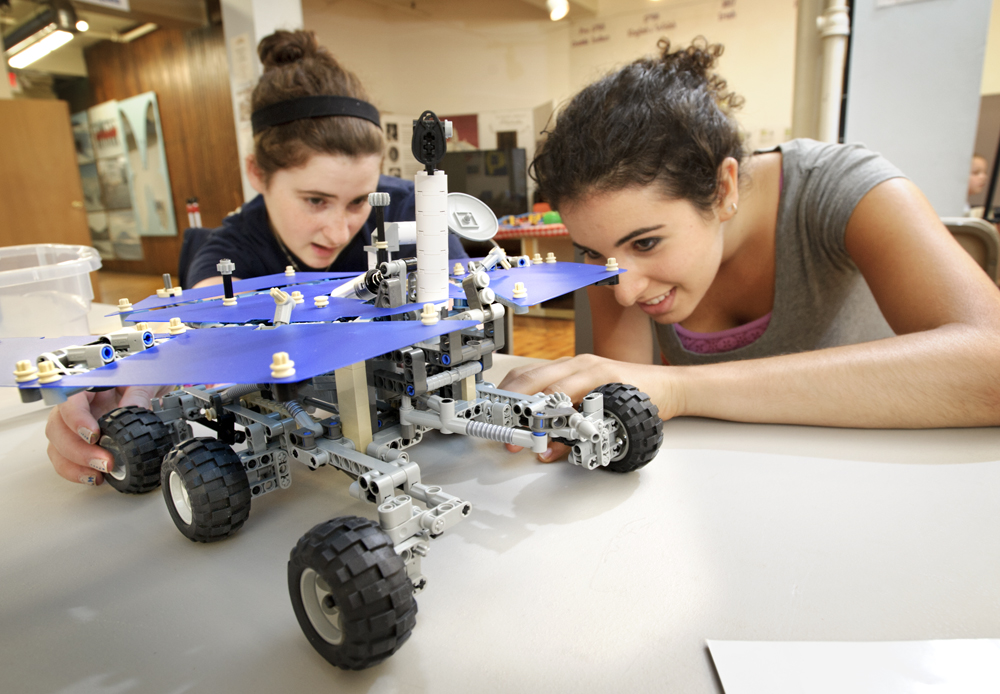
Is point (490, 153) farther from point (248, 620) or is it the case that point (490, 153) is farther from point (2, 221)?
point (248, 620)

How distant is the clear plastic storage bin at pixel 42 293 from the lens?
108 centimetres

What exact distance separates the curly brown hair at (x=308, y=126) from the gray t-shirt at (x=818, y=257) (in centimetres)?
92

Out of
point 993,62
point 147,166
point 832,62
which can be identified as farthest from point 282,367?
point 147,166

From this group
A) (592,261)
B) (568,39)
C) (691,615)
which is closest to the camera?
(691,615)

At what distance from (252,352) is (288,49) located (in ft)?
3.94

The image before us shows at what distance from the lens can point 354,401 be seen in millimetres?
572

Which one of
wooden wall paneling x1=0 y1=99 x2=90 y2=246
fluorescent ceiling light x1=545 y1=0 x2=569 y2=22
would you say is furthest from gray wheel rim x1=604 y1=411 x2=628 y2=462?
wooden wall paneling x1=0 y1=99 x2=90 y2=246

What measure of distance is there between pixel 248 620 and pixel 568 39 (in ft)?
16.5

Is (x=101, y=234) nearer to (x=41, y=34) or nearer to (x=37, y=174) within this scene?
(x=41, y=34)

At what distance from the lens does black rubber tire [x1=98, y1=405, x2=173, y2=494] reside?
0.66 meters

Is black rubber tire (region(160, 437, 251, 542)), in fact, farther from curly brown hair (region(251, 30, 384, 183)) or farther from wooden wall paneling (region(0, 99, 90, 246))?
wooden wall paneling (region(0, 99, 90, 246))

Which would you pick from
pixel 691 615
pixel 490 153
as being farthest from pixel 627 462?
pixel 490 153

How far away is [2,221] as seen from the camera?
3760mm

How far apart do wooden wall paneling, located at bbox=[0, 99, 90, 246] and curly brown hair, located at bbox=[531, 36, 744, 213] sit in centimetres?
453
